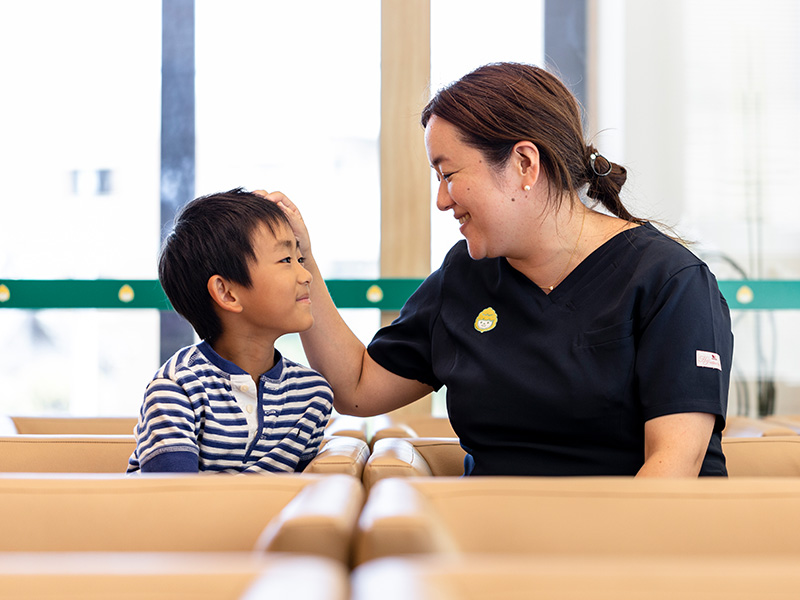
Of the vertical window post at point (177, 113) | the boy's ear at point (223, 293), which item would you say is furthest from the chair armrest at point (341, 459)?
the vertical window post at point (177, 113)

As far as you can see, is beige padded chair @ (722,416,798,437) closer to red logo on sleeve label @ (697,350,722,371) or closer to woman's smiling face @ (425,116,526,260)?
red logo on sleeve label @ (697,350,722,371)

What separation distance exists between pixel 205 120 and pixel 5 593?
9.16 ft

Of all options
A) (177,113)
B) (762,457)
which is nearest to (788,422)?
(762,457)

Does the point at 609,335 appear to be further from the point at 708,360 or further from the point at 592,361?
the point at 708,360

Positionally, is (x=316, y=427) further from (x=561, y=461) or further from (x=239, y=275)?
(x=561, y=461)

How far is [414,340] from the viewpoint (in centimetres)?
171

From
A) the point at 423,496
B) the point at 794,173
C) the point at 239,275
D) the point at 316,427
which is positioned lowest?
the point at 316,427

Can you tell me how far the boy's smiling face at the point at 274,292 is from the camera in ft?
5.10

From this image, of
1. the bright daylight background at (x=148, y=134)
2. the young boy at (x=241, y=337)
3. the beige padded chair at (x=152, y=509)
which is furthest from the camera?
the bright daylight background at (x=148, y=134)

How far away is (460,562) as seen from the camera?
0.57m

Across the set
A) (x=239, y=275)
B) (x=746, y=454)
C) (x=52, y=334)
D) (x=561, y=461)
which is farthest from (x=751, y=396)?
(x=52, y=334)

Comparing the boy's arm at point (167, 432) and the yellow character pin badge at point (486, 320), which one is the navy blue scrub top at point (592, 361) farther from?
the boy's arm at point (167, 432)

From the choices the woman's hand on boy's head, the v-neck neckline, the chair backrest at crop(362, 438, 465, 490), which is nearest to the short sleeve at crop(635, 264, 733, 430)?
the v-neck neckline

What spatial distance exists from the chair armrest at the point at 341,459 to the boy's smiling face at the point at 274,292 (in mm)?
249
